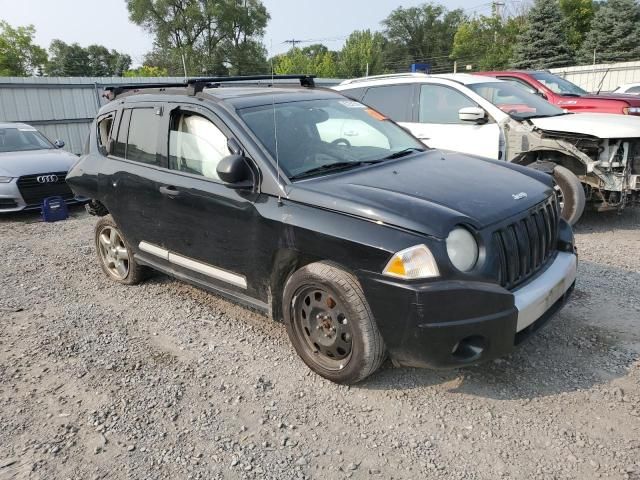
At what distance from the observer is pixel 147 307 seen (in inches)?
181

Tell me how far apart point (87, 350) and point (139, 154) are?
65.5 inches

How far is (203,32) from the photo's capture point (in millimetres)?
57906

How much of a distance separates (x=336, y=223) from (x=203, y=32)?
200ft

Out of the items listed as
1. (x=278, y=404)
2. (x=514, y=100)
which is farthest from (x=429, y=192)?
(x=514, y=100)

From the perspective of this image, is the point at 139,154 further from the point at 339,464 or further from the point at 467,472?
the point at 467,472

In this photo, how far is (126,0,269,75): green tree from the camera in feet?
186

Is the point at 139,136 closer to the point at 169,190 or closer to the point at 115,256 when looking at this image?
the point at 169,190

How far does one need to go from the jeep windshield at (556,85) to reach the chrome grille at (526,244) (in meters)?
7.75

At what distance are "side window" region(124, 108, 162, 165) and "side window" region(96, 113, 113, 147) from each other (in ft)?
1.43

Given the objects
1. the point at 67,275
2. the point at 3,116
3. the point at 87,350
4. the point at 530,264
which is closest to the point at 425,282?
the point at 530,264

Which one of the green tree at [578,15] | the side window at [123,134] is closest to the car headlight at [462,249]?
the side window at [123,134]

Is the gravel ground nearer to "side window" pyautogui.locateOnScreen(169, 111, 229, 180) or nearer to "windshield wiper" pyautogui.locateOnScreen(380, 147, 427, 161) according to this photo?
"side window" pyautogui.locateOnScreen(169, 111, 229, 180)

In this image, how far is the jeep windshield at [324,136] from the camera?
3.54 meters

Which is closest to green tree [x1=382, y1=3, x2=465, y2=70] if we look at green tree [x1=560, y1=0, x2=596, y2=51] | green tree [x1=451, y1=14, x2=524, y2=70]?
green tree [x1=451, y1=14, x2=524, y2=70]
